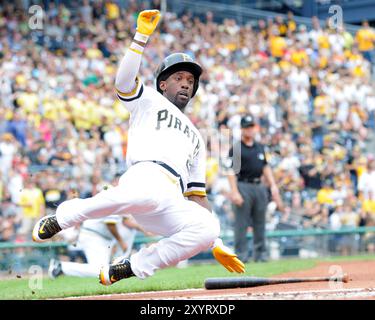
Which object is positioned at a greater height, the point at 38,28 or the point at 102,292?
the point at 38,28

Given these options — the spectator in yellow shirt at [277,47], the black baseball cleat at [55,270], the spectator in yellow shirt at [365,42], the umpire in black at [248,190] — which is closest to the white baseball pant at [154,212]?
the black baseball cleat at [55,270]

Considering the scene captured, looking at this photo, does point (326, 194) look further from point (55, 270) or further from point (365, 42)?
point (55, 270)

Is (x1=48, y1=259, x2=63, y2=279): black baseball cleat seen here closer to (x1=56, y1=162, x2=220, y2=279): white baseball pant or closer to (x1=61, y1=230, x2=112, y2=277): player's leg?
(x1=61, y1=230, x2=112, y2=277): player's leg

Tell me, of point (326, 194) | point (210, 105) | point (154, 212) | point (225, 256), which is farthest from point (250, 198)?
point (154, 212)

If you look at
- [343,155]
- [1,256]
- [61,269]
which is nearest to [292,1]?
[343,155]

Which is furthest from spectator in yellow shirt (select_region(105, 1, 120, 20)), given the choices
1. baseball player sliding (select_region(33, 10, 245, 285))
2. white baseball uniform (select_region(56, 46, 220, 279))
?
white baseball uniform (select_region(56, 46, 220, 279))
